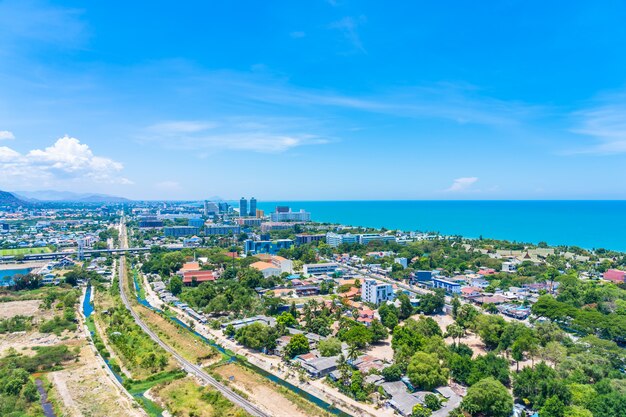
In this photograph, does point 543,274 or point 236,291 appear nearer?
point 236,291

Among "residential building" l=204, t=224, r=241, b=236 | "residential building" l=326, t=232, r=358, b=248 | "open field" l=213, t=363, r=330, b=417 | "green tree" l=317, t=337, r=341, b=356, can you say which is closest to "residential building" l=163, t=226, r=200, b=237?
"residential building" l=204, t=224, r=241, b=236

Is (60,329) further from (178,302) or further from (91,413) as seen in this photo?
(91,413)

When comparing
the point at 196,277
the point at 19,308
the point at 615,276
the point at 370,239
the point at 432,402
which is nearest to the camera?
the point at 432,402

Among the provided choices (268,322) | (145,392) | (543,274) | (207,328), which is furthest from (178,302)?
(543,274)

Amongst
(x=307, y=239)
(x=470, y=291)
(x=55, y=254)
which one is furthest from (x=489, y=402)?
(x=55, y=254)

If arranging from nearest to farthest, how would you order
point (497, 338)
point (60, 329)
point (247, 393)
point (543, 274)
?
point (247, 393) → point (497, 338) → point (60, 329) → point (543, 274)

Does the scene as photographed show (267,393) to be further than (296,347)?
No

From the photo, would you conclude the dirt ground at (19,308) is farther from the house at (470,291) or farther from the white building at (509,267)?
the white building at (509,267)

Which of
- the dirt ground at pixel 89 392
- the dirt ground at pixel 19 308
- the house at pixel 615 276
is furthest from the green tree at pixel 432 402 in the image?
the house at pixel 615 276

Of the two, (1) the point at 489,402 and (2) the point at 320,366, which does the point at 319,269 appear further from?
(1) the point at 489,402
